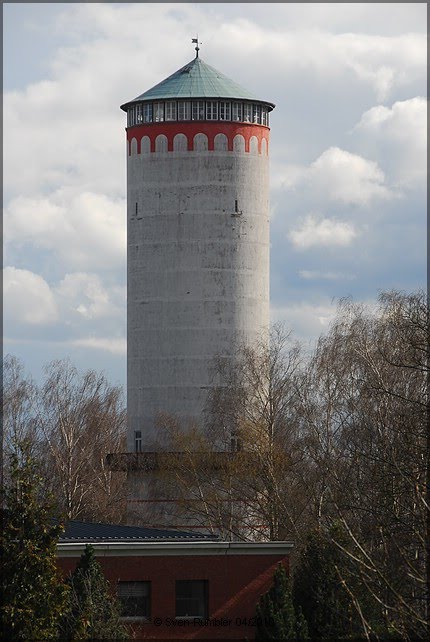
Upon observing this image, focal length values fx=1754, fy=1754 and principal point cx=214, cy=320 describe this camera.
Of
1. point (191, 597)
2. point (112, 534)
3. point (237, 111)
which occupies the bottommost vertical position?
point (191, 597)

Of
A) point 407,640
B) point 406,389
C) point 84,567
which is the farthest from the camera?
point 406,389

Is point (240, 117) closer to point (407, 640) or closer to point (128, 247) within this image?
point (128, 247)

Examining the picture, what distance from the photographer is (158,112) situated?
71875 millimetres

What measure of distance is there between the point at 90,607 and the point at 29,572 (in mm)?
2277

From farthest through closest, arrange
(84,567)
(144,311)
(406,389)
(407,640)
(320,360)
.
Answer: (144,311) → (320,360) → (406,389) → (84,567) → (407,640)

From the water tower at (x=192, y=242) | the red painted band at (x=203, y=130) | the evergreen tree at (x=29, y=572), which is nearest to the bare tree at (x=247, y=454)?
the water tower at (x=192, y=242)

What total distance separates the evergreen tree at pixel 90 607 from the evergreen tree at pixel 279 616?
11.1 ft

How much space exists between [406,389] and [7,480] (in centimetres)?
2092

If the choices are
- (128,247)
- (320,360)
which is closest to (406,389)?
(320,360)

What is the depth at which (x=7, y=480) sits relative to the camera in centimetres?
7544

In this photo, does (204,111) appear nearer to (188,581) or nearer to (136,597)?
(188,581)

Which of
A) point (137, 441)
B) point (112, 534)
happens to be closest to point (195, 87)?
point (137, 441)

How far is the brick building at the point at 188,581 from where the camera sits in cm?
4247

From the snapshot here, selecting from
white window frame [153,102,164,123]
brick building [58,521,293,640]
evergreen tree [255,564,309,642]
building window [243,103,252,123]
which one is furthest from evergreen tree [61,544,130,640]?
building window [243,103,252,123]
